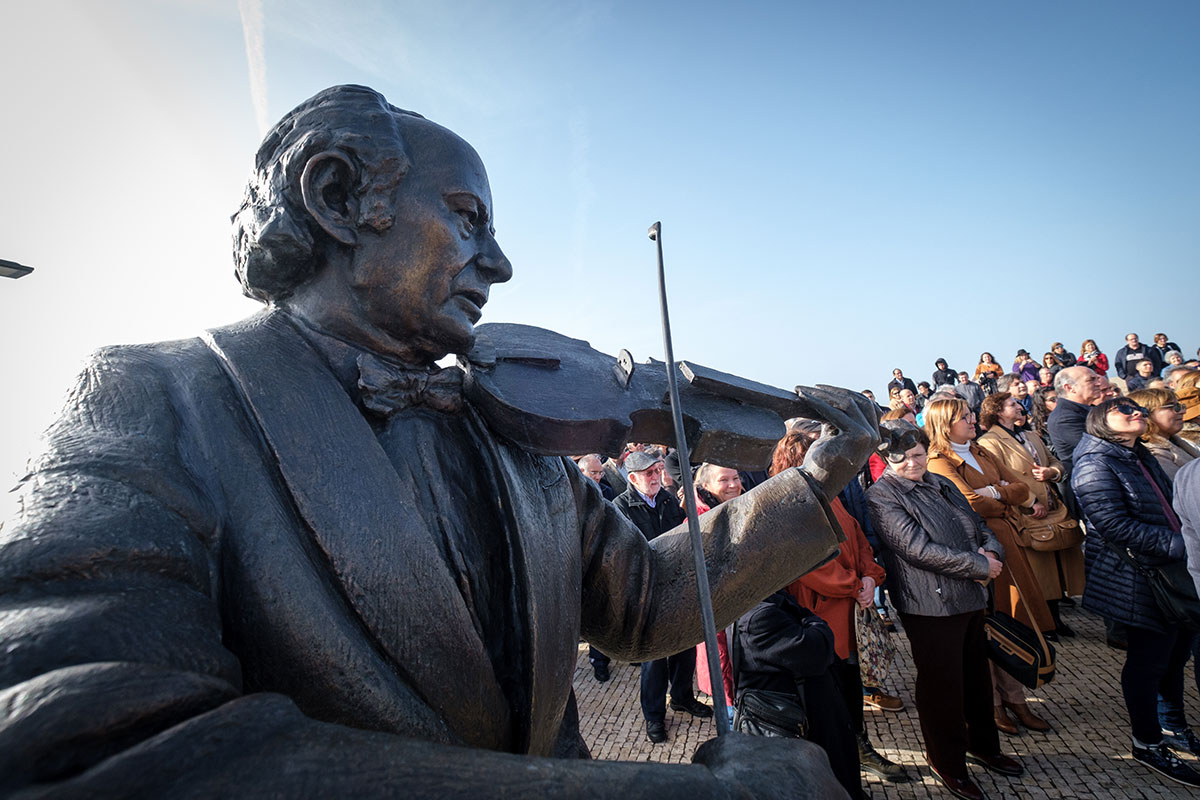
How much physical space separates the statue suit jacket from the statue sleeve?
1 cm

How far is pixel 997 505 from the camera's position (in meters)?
4.97

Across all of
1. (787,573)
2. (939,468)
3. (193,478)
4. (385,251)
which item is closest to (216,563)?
(193,478)

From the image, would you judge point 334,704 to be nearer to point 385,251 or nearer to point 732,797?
point 732,797

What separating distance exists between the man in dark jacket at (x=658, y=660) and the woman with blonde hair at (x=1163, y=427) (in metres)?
3.53

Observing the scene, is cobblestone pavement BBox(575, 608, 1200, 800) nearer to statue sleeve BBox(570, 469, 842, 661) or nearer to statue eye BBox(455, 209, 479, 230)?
statue sleeve BBox(570, 469, 842, 661)

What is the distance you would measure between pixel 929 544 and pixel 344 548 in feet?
12.4

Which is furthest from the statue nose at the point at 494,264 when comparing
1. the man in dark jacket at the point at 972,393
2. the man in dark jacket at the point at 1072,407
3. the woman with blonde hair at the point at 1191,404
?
the man in dark jacket at the point at 972,393

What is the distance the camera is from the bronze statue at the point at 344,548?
0.69m

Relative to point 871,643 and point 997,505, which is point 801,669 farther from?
point 997,505

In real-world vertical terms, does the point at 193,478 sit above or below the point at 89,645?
above

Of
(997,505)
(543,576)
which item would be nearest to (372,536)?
(543,576)

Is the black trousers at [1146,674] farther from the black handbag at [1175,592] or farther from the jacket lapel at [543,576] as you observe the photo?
the jacket lapel at [543,576]

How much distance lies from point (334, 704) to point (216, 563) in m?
0.26

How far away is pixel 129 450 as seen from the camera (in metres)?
0.91
